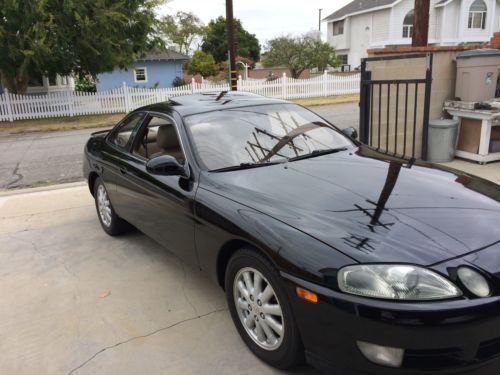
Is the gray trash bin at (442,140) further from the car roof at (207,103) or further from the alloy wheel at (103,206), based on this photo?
the alloy wheel at (103,206)

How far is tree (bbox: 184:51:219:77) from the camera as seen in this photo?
37662 millimetres

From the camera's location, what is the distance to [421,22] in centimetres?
890

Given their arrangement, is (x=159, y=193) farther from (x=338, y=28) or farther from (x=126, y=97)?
(x=338, y=28)

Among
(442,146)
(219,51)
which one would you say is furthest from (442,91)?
(219,51)

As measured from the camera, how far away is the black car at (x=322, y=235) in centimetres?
202

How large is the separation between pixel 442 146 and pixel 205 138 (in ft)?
16.4

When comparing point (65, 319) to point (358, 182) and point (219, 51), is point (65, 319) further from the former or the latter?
point (219, 51)

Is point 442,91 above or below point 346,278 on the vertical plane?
above

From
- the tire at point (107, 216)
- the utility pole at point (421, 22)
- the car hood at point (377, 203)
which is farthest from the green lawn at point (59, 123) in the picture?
the car hood at point (377, 203)

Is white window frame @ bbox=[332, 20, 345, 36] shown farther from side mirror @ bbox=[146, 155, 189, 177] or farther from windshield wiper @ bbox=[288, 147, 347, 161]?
side mirror @ bbox=[146, 155, 189, 177]

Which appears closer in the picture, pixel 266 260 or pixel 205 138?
pixel 266 260

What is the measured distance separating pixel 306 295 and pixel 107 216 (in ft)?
10.9

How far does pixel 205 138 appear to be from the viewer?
138 inches

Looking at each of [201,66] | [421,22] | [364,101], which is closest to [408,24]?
[201,66]
